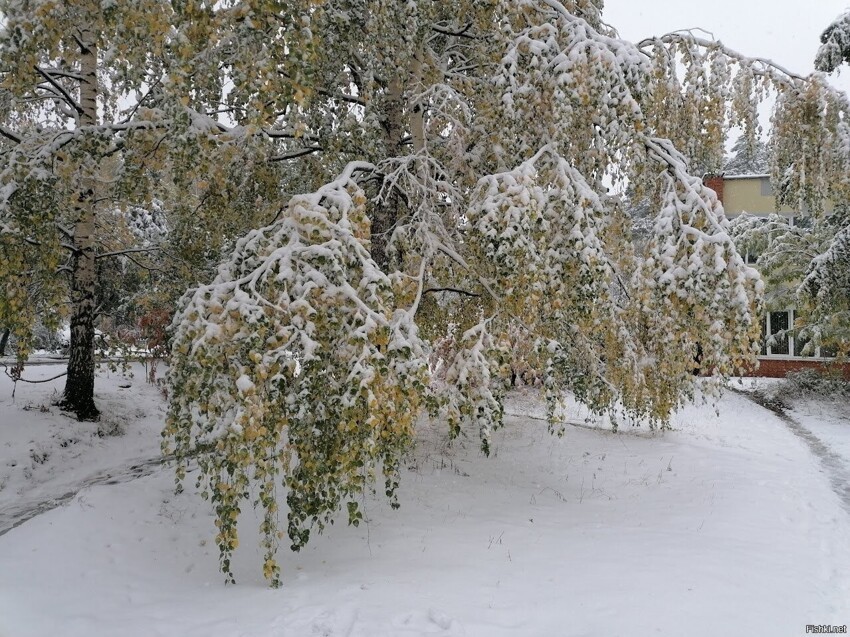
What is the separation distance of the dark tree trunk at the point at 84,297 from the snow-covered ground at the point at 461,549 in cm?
44

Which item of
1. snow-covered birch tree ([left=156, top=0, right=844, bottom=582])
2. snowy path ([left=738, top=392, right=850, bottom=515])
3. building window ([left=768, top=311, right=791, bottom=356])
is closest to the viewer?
snow-covered birch tree ([left=156, top=0, right=844, bottom=582])

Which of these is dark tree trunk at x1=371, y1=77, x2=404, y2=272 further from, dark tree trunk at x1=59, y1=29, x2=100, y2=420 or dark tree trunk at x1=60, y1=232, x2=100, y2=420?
dark tree trunk at x1=60, y1=232, x2=100, y2=420

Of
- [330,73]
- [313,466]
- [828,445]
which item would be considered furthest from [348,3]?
[828,445]

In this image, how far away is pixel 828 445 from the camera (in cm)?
1127

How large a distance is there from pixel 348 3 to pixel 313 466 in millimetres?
4881

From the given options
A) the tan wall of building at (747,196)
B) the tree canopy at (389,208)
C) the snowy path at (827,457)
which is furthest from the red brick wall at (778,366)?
the tree canopy at (389,208)

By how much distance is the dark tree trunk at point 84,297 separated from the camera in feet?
30.9

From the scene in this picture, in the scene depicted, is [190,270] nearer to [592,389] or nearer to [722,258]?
[592,389]

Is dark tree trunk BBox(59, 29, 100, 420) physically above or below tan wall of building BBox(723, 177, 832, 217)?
below

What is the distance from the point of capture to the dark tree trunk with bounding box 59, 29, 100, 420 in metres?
9.41

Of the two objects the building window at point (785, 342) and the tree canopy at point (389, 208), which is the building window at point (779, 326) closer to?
the building window at point (785, 342)

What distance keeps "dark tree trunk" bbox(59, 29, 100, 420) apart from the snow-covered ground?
1.43 feet

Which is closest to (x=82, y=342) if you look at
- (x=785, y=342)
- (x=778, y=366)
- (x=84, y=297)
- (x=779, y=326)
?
(x=84, y=297)

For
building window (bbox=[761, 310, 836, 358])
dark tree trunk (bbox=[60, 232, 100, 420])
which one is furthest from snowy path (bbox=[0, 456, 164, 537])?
building window (bbox=[761, 310, 836, 358])
